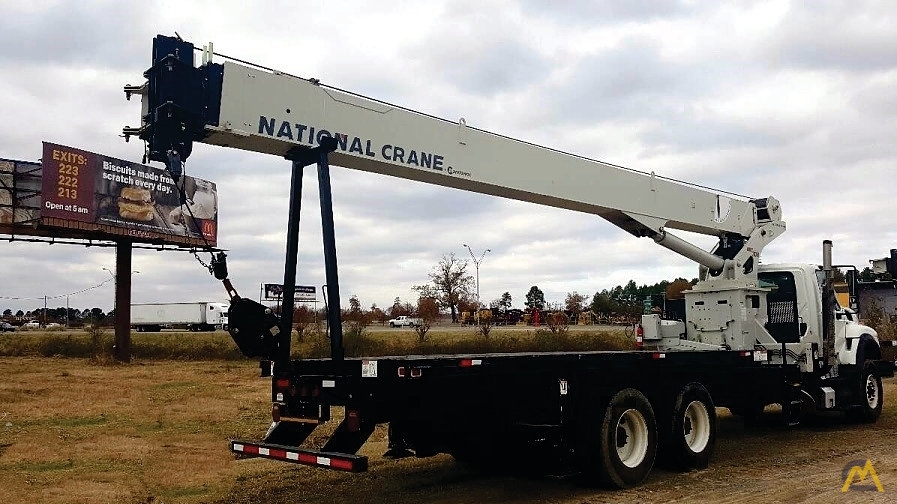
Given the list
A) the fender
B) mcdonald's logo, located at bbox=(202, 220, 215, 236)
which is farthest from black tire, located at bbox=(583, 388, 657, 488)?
mcdonald's logo, located at bbox=(202, 220, 215, 236)

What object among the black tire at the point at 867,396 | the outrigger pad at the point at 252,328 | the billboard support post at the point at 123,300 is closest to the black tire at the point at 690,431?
the black tire at the point at 867,396

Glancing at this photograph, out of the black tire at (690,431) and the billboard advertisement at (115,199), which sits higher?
the billboard advertisement at (115,199)

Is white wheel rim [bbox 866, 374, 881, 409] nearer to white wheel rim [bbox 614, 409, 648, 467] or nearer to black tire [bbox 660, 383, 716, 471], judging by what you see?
black tire [bbox 660, 383, 716, 471]

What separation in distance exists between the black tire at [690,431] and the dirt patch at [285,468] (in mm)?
183

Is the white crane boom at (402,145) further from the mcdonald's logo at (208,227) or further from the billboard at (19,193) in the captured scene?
the mcdonald's logo at (208,227)

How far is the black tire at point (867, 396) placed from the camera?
13.1 meters

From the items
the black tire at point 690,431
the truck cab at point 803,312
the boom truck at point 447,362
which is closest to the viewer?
the boom truck at point 447,362

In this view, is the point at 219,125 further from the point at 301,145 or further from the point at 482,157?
the point at 482,157

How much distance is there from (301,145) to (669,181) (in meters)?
6.70

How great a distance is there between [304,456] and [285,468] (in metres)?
2.95

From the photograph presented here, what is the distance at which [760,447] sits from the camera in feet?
37.1

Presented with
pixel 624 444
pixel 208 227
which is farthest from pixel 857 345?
pixel 208 227

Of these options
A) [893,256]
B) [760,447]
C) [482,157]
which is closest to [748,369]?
[760,447]

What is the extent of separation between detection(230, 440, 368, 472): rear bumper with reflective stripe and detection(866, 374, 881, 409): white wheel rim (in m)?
10.4
